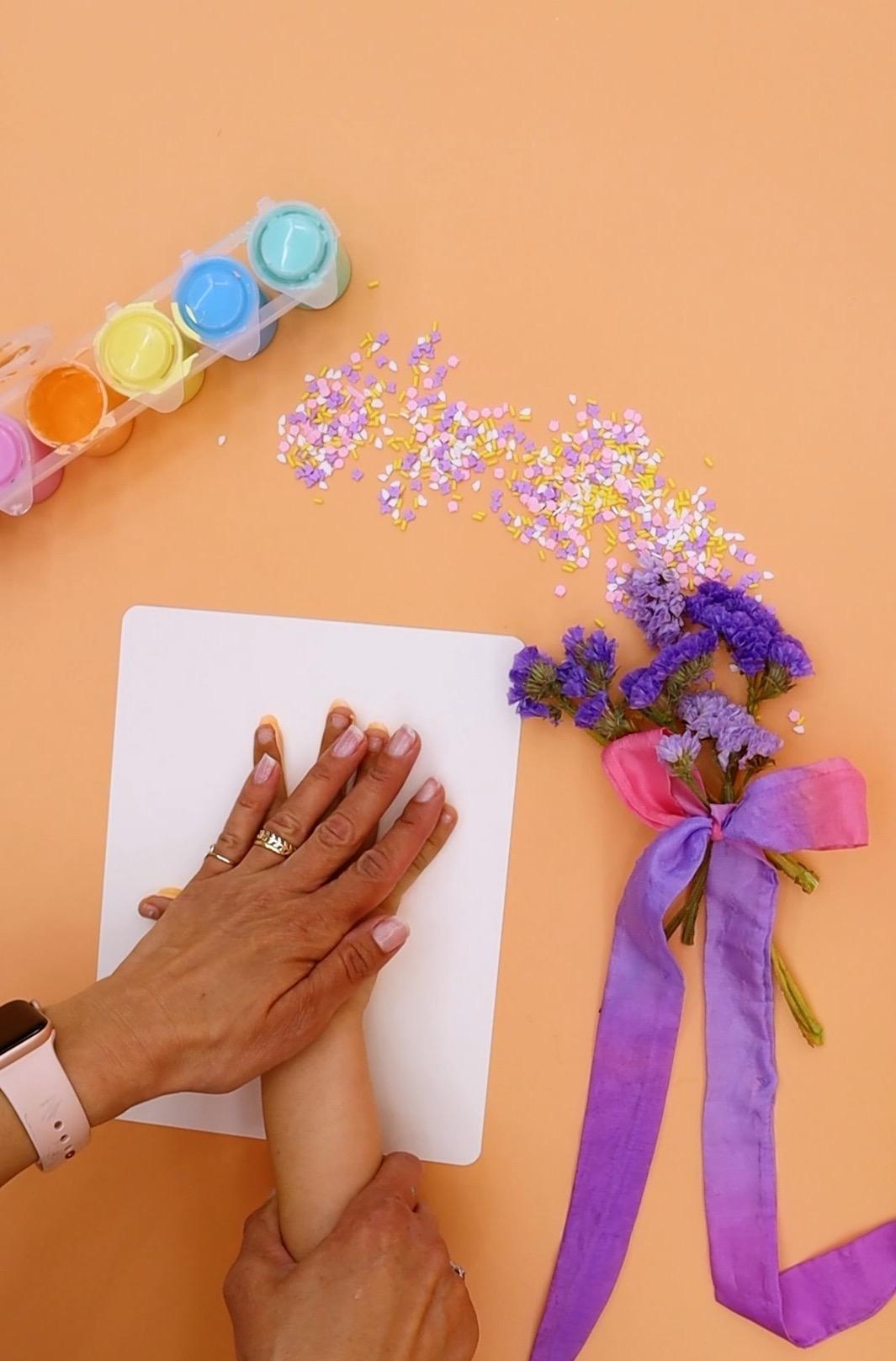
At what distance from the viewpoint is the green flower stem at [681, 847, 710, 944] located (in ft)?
2.83

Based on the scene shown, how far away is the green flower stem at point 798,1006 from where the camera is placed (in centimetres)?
86

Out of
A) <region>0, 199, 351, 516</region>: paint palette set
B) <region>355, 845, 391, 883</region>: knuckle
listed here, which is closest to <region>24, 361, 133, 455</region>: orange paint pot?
<region>0, 199, 351, 516</region>: paint palette set

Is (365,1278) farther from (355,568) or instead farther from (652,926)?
(355,568)

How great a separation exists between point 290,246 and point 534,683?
0.38 metres

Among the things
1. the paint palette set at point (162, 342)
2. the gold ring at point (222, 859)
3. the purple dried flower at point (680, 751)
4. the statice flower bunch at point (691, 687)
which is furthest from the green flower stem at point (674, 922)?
the paint palette set at point (162, 342)

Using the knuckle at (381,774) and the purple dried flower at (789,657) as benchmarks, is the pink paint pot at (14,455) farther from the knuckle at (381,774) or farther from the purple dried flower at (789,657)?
the purple dried flower at (789,657)

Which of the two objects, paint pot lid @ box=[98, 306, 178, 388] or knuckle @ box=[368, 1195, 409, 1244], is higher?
paint pot lid @ box=[98, 306, 178, 388]

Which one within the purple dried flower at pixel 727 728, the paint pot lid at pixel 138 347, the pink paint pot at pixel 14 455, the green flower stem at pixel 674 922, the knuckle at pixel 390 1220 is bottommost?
the knuckle at pixel 390 1220

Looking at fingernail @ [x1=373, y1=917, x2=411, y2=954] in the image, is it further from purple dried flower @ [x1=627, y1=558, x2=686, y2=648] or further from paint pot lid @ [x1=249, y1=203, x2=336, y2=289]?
paint pot lid @ [x1=249, y1=203, x2=336, y2=289]

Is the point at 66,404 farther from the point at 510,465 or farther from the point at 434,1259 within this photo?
the point at 434,1259

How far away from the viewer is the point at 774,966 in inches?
34.1

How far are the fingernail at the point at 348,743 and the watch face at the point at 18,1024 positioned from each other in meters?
0.28

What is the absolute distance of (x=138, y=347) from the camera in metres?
0.87

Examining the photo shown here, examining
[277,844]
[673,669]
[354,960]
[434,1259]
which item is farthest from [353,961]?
[673,669]
